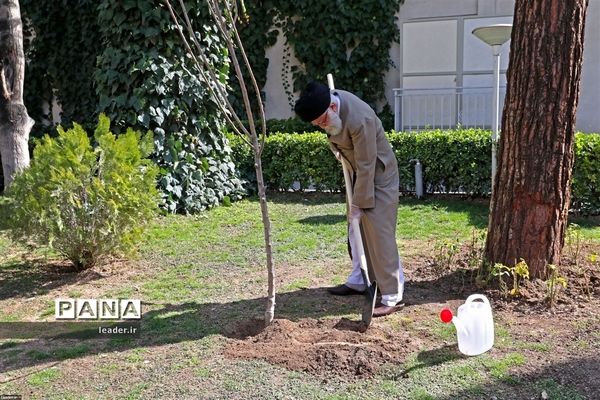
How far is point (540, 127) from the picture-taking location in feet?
14.7

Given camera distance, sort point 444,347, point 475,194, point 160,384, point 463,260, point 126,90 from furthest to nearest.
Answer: point 475,194 → point 126,90 → point 463,260 → point 444,347 → point 160,384

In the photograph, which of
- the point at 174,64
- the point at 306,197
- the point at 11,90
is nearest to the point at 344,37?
the point at 306,197

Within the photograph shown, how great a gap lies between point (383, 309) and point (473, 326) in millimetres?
843

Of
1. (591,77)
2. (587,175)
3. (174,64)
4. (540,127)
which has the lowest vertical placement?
(587,175)

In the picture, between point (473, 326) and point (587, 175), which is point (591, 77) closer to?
point (587, 175)

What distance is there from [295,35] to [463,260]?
27.3ft

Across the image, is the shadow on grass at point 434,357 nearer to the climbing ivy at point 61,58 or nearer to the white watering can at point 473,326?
the white watering can at point 473,326

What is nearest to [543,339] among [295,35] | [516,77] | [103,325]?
[516,77]

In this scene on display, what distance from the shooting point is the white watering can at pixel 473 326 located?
3.56 metres

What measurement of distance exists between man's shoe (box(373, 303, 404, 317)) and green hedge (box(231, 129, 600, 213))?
419 cm

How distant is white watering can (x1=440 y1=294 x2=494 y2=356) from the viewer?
3563mm

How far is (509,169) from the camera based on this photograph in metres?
4.62

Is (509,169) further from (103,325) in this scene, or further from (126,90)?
(126,90)

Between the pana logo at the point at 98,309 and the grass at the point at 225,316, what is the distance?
113mm
